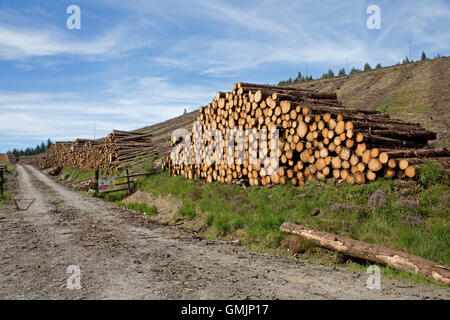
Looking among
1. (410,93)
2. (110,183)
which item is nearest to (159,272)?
(110,183)

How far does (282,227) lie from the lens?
6.73 meters

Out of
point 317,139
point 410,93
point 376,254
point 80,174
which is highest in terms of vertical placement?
point 410,93

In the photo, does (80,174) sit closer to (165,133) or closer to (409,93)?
(165,133)

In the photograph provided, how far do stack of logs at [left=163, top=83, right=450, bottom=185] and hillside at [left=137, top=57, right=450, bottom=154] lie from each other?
19.4ft

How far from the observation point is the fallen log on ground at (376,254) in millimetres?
4395

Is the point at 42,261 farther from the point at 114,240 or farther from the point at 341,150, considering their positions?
the point at 341,150

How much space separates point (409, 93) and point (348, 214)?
25937 millimetres

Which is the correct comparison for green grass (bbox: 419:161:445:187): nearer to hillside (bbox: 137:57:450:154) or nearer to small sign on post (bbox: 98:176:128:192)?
hillside (bbox: 137:57:450:154)

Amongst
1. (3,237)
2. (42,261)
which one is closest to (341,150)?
(42,261)

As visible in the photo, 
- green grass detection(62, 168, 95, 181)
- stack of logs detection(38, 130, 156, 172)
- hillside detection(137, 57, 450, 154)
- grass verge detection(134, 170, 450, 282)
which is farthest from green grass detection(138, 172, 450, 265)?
green grass detection(62, 168, 95, 181)

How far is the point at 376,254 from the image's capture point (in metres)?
5.08

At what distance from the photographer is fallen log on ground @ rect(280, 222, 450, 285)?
4.39 meters

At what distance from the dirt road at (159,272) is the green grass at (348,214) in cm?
95

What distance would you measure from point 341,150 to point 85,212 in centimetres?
974
